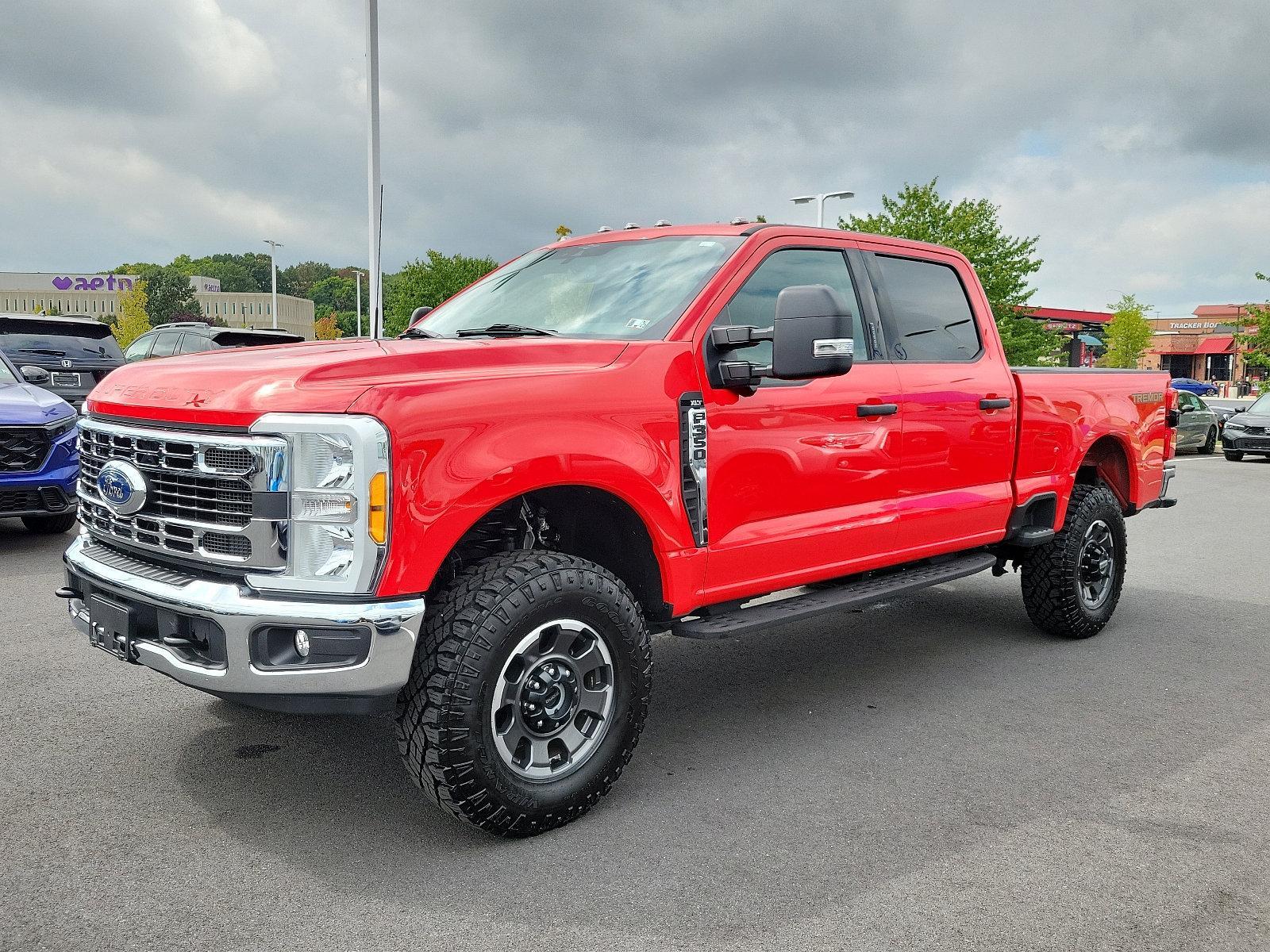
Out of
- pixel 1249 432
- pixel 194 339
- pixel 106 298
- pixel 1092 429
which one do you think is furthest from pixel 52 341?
pixel 106 298

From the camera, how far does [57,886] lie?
3.02m

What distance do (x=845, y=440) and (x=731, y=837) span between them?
1747 mm

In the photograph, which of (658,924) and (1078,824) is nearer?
(658,924)

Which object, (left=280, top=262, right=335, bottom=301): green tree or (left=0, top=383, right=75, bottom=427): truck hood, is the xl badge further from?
(left=280, top=262, right=335, bottom=301): green tree

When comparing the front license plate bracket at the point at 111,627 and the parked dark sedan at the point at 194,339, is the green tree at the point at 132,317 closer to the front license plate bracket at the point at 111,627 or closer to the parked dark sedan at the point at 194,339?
the parked dark sedan at the point at 194,339

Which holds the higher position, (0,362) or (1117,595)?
(0,362)

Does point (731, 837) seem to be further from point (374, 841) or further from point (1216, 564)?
point (1216, 564)

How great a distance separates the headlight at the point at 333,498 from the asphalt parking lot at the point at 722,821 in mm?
912

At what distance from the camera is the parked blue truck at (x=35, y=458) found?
811 cm

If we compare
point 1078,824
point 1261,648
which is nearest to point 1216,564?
point 1261,648

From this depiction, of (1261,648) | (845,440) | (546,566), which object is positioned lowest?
(1261,648)

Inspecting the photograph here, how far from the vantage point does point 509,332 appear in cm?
420

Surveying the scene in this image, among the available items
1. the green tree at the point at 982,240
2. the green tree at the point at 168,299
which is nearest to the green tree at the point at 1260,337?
the green tree at the point at 982,240

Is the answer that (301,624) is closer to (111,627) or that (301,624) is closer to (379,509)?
(379,509)
